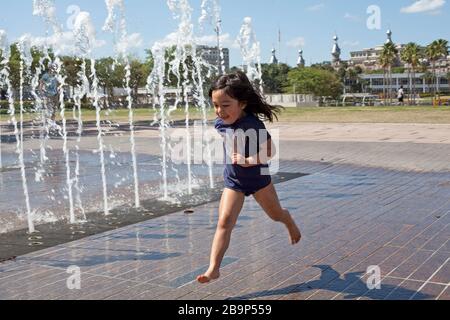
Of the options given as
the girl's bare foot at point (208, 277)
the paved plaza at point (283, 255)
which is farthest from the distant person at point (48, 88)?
the girl's bare foot at point (208, 277)

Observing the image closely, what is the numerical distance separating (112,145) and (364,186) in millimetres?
10362

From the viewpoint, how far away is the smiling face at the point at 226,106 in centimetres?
391

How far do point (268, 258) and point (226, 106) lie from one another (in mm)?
1371

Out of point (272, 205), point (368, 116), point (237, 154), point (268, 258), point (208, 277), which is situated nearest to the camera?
point (208, 277)

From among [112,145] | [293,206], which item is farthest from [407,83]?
[293,206]

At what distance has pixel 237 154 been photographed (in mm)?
3816

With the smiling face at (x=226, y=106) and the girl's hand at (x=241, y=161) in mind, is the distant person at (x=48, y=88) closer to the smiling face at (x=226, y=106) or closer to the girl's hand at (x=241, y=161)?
the smiling face at (x=226, y=106)

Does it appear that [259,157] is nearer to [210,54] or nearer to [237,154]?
[237,154]

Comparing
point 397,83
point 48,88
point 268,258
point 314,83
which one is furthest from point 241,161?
point 397,83

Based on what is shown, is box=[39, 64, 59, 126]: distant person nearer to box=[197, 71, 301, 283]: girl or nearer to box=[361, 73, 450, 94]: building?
box=[197, 71, 301, 283]: girl

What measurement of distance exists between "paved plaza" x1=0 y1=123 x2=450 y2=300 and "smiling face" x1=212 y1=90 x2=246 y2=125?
3.76 feet

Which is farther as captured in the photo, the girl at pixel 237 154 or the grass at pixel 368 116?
the grass at pixel 368 116

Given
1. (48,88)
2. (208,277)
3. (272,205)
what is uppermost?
(48,88)

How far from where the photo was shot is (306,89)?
75.3 m
